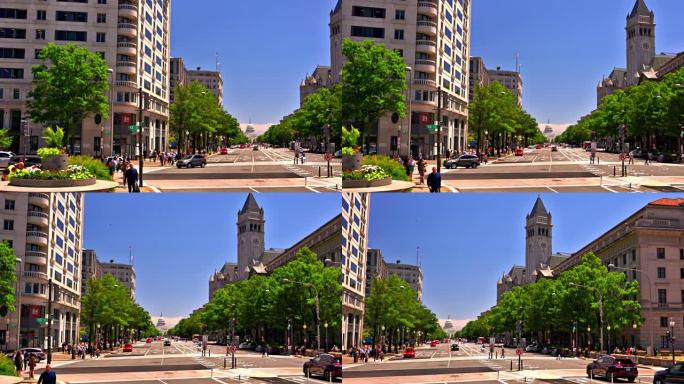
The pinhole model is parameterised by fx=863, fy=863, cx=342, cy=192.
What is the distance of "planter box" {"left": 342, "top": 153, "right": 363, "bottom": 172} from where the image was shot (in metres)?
51.4

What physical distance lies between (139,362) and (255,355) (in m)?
11.9

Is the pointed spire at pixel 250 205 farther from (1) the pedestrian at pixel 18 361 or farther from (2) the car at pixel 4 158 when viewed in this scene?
(2) the car at pixel 4 158

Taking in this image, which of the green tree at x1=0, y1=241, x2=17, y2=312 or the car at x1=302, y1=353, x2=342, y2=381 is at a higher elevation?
the green tree at x1=0, y1=241, x2=17, y2=312

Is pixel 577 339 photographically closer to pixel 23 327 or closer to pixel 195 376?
pixel 195 376

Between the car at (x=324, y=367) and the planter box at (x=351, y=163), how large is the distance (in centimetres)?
2353

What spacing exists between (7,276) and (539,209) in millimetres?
25181

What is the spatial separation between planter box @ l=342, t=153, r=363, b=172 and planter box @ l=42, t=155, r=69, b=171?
16964 millimetres

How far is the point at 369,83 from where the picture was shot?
8981 centimetres

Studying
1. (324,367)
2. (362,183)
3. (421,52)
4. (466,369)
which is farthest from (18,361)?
(421,52)

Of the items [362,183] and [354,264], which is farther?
[362,183]

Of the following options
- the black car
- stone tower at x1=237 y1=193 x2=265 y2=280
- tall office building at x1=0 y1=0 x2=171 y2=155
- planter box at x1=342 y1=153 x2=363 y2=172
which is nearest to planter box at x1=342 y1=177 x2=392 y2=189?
planter box at x1=342 y1=153 x2=363 y2=172

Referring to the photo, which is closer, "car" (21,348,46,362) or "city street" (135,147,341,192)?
"car" (21,348,46,362)

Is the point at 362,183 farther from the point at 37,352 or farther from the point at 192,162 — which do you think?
the point at 192,162

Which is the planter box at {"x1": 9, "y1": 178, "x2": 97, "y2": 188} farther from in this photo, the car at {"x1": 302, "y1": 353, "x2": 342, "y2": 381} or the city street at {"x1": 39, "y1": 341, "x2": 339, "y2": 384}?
the car at {"x1": 302, "y1": 353, "x2": 342, "y2": 381}
